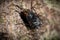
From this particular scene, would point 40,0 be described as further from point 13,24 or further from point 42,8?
point 13,24

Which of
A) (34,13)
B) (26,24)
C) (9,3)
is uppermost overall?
(9,3)

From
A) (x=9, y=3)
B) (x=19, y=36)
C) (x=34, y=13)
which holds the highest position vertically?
(x=9, y=3)

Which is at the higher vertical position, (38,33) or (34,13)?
(34,13)

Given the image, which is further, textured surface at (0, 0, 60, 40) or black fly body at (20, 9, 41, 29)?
black fly body at (20, 9, 41, 29)

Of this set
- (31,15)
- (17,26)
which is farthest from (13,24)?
(31,15)

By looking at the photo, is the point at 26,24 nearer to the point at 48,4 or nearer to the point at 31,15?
the point at 31,15

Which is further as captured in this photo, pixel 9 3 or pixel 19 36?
pixel 9 3

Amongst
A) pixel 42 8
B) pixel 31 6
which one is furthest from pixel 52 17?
pixel 31 6

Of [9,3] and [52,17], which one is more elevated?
[9,3]

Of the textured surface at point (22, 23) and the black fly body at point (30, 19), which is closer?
the textured surface at point (22, 23)
